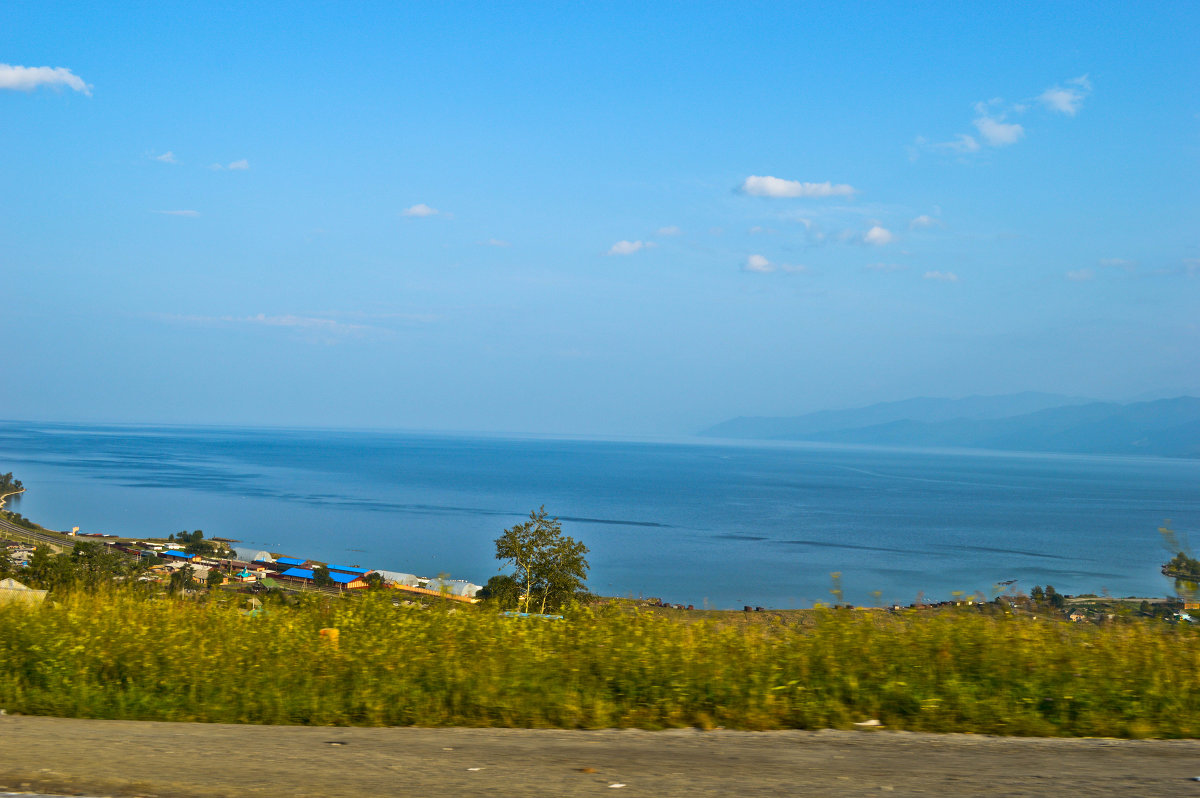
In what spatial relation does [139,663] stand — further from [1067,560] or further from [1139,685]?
[1067,560]

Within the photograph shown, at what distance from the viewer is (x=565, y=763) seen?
456 cm

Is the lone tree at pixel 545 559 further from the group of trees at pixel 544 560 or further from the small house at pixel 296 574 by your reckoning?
the small house at pixel 296 574

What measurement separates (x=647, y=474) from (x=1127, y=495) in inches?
3596

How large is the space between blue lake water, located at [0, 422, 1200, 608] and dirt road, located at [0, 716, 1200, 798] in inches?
915

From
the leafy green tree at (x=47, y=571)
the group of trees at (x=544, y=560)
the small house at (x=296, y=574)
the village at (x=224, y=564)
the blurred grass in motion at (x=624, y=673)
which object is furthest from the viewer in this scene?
the small house at (x=296, y=574)

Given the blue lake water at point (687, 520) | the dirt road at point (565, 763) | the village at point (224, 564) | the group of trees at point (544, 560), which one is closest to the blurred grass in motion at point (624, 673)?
the dirt road at point (565, 763)

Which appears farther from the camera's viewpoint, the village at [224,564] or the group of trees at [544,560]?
the village at [224,564]

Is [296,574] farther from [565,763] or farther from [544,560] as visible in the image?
[565,763]

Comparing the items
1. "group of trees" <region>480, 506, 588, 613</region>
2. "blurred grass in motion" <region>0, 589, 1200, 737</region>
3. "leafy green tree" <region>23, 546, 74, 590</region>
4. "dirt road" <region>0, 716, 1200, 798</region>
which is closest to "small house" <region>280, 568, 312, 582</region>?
"group of trees" <region>480, 506, 588, 613</region>

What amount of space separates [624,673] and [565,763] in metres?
1.64

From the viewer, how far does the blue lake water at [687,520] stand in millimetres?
60469

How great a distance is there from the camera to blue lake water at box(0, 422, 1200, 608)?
60.5m

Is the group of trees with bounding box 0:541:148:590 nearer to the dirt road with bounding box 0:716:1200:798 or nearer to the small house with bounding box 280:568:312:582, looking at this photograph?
the dirt road with bounding box 0:716:1200:798

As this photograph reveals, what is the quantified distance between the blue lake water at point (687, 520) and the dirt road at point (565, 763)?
23.2 meters
